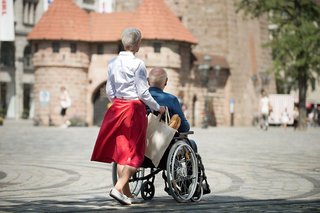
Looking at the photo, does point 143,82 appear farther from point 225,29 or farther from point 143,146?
point 225,29

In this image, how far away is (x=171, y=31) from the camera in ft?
186

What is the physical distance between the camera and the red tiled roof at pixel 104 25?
185ft

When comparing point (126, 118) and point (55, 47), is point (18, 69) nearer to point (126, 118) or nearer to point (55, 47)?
point (55, 47)

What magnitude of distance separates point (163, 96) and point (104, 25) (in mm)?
48998

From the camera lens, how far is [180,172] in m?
9.44

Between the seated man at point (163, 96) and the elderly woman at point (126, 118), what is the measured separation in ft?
0.99

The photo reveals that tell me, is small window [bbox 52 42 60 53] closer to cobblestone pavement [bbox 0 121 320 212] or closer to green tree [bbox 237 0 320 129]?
green tree [bbox 237 0 320 129]

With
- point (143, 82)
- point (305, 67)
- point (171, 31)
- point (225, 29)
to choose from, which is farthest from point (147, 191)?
point (225, 29)

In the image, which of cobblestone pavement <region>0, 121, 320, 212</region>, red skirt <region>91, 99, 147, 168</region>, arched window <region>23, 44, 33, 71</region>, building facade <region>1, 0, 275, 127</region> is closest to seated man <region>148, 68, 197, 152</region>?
red skirt <region>91, 99, 147, 168</region>

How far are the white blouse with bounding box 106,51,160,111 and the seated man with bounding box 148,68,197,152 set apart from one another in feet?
1.18

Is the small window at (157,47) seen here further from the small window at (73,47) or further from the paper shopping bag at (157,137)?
the paper shopping bag at (157,137)

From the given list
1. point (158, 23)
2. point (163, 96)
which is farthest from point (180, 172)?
point (158, 23)

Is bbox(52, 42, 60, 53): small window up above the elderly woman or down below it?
above

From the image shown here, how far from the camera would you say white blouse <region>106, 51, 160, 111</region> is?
30.9ft
